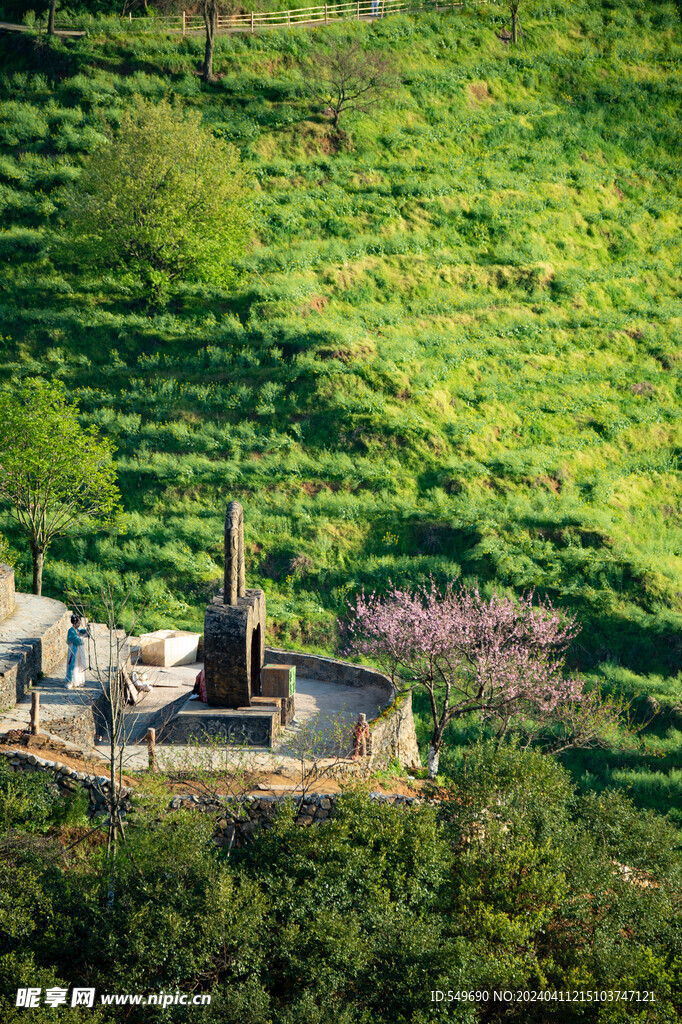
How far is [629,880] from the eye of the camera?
2016cm

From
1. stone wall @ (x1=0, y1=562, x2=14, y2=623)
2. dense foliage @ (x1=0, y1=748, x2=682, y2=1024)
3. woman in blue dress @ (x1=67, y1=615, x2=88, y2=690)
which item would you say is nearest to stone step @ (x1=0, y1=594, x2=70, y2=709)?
stone wall @ (x1=0, y1=562, x2=14, y2=623)

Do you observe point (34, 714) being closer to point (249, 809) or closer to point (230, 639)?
point (230, 639)

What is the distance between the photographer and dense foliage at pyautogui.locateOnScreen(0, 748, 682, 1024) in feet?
56.0

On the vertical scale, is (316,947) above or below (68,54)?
below

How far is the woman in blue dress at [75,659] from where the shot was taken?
24.0 meters

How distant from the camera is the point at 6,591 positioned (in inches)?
1047

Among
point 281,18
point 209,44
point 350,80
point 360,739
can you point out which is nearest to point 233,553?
point 360,739

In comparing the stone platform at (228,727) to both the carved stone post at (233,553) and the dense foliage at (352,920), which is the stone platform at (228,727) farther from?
the dense foliage at (352,920)

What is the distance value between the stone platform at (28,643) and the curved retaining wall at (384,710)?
5.83 metres

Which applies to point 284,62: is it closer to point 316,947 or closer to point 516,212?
point 516,212

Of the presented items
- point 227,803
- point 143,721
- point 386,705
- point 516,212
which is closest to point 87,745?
point 143,721

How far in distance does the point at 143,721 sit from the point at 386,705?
6.08 meters

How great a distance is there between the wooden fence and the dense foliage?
56.3 m

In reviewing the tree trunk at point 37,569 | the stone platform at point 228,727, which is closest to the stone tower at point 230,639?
the stone platform at point 228,727
